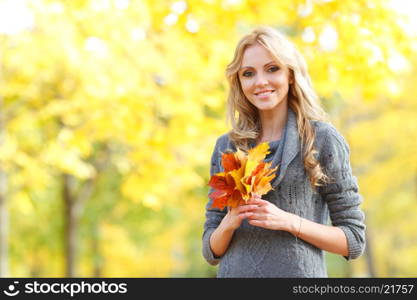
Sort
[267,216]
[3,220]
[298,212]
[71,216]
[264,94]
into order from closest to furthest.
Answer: [267,216] → [298,212] → [264,94] → [3,220] → [71,216]

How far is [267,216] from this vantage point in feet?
6.43

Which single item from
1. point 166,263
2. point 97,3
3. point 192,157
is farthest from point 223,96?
point 166,263

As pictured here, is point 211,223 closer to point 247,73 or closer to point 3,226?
point 247,73

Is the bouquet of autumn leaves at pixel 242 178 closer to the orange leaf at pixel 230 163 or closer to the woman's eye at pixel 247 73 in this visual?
the orange leaf at pixel 230 163

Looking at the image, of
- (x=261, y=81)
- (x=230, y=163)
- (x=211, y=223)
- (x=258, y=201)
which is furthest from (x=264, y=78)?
(x=211, y=223)

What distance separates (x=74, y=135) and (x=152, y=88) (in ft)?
4.30

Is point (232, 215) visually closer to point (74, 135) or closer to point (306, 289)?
point (306, 289)

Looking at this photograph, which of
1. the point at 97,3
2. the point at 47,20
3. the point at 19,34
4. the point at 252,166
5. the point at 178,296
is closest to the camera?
the point at 252,166

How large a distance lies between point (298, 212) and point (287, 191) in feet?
0.27

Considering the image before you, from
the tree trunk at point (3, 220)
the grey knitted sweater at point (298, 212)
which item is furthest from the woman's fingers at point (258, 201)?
the tree trunk at point (3, 220)

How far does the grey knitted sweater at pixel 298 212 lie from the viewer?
6.78 ft

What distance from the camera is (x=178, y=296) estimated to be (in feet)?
7.48

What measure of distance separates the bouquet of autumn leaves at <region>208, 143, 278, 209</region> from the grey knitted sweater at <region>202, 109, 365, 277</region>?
0.10 meters

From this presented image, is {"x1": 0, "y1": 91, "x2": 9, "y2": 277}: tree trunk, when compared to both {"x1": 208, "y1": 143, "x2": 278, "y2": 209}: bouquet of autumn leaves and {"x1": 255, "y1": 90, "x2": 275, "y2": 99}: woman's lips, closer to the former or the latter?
{"x1": 255, "y1": 90, "x2": 275, "y2": 99}: woman's lips
